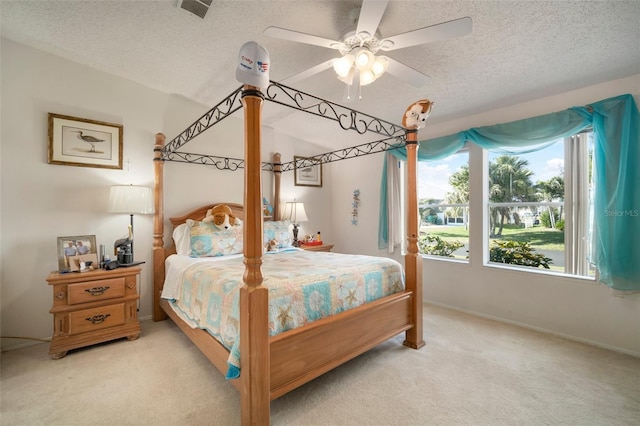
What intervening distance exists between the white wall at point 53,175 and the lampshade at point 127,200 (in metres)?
0.34

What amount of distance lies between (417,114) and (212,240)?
2432 mm

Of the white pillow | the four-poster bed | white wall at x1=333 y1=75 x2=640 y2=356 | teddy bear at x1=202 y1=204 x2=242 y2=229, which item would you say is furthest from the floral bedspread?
white wall at x1=333 y1=75 x2=640 y2=356

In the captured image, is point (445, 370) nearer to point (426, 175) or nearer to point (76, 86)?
point (426, 175)

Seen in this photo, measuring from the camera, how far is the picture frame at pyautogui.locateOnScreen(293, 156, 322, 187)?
4.57m

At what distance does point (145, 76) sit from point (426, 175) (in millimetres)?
3681

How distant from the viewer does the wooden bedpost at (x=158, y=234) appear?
10.3 ft

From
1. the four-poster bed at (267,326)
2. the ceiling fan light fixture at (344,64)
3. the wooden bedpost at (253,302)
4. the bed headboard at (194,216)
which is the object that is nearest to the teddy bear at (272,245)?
the bed headboard at (194,216)

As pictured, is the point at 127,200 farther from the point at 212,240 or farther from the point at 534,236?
the point at 534,236

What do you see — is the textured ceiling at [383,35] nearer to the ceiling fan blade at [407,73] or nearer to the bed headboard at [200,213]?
the ceiling fan blade at [407,73]

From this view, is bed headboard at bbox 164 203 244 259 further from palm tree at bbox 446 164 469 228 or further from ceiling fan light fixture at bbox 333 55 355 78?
palm tree at bbox 446 164 469 228

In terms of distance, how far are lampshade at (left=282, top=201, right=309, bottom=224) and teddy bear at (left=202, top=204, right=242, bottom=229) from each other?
87cm

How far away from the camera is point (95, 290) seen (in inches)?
98.3

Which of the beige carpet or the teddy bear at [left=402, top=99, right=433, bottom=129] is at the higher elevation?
the teddy bear at [left=402, top=99, right=433, bottom=129]

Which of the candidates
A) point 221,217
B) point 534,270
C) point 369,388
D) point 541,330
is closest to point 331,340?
point 369,388
